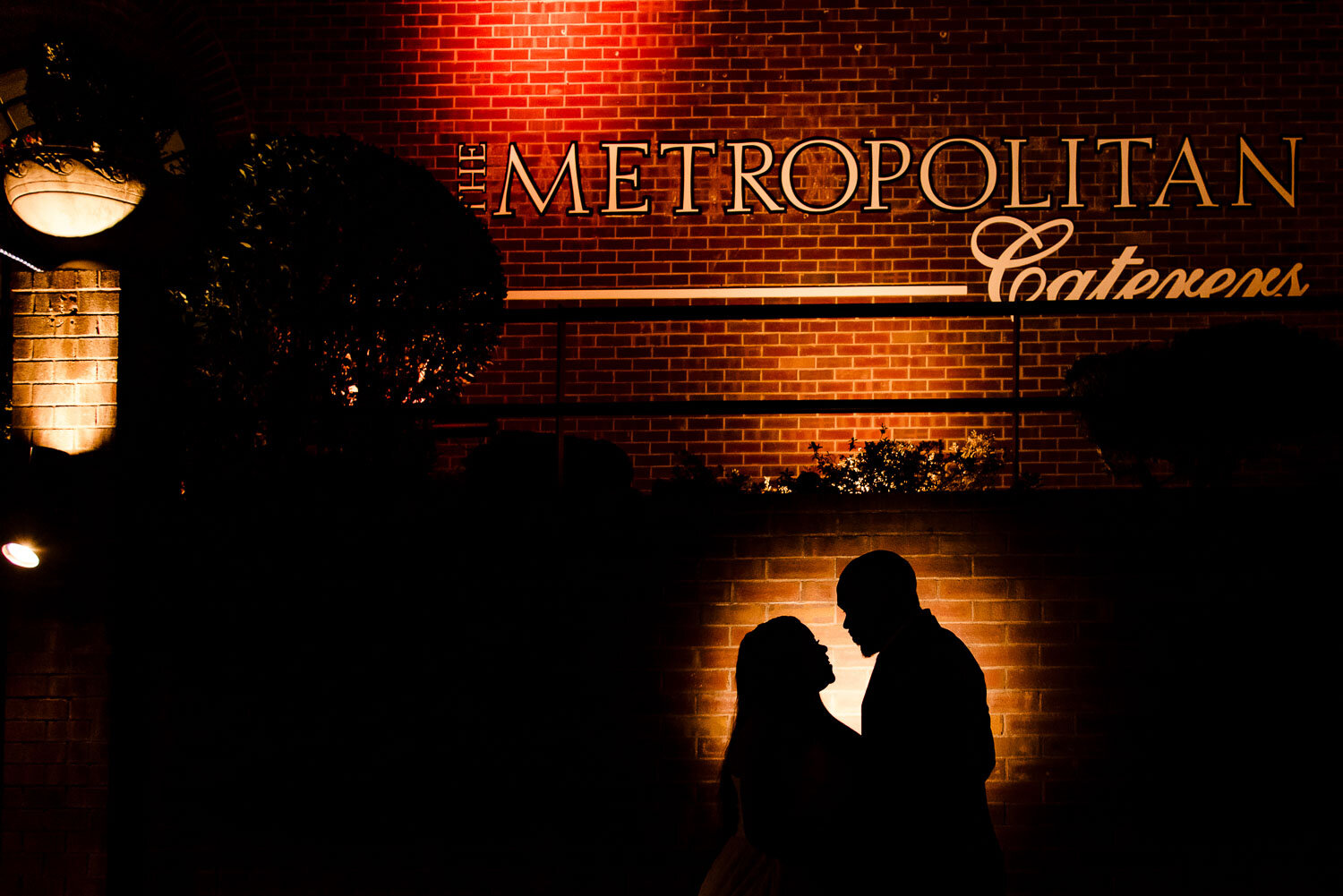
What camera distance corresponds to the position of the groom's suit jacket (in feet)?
8.43

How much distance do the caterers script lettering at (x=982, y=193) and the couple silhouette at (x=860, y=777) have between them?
4715 millimetres

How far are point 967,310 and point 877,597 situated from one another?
1.62 m

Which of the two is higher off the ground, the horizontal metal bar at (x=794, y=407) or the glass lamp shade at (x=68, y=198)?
the glass lamp shade at (x=68, y=198)

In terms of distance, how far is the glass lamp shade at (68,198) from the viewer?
3934 millimetres

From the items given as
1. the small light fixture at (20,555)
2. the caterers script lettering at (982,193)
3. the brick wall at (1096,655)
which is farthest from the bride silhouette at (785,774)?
the caterers script lettering at (982,193)

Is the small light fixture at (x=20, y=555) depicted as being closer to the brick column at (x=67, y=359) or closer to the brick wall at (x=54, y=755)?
the brick wall at (x=54, y=755)

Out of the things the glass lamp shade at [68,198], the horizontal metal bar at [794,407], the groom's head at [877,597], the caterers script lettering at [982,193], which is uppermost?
the caterers script lettering at [982,193]

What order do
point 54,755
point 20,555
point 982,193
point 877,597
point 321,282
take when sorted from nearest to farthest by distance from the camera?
point 877,597 → point 20,555 → point 54,755 → point 321,282 → point 982,193

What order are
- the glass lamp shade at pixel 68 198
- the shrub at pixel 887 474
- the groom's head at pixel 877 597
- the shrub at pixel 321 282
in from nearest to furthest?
the groom's head at pixel 877 597 < the glass lamp shade at pixel 68 198 < the shrub at pixel 321 282 < the shrub at pixel 887 474

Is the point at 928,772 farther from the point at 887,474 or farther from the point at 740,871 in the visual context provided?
the point at 887,474

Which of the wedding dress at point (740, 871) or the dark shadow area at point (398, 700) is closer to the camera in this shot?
the wedding dress at point (740, 871)

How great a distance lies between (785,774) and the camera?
7.87ft

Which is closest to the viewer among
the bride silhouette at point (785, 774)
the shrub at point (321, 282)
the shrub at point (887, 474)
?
the bride silhouette at point (785, 774)

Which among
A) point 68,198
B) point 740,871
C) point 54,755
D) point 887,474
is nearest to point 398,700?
point 54,755
